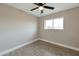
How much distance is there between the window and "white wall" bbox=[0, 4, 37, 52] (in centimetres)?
101

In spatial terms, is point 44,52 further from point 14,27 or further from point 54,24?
point 54,24

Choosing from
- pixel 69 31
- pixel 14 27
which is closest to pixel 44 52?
pixel 69 31

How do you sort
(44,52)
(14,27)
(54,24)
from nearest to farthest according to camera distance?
(44,52), (14,27), (54,24)

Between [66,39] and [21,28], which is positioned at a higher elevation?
[21,28]

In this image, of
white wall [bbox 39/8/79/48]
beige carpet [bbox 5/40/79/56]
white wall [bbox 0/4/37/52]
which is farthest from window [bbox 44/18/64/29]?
beige carpet [bbox 5/40/79/56]

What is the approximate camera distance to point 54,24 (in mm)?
5125

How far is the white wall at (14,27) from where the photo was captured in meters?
3.36

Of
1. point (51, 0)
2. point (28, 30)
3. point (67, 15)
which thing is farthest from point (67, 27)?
point (51, 0)

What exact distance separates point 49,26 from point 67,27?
5.20 feet

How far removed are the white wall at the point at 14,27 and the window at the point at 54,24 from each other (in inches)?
39.6

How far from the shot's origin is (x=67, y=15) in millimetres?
4070

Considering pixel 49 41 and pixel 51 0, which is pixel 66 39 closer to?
pixel 49 41

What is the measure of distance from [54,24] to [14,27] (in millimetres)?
2398

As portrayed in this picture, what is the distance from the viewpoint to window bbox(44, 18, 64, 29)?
4.66m
